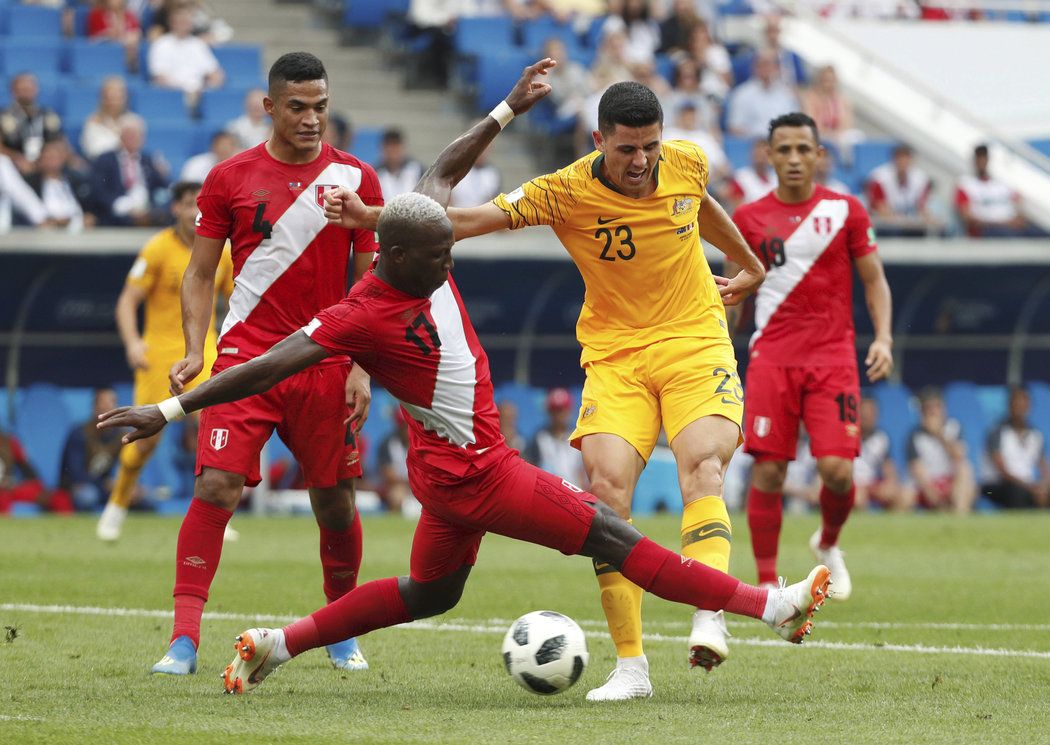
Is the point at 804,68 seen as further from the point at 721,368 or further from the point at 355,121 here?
the point at 721,368

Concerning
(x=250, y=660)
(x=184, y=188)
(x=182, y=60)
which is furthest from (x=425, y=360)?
(x=182, y=60)

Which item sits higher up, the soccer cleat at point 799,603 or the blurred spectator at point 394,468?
the soccer cleat at point 799,603

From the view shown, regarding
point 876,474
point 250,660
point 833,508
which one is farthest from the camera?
point 876,474

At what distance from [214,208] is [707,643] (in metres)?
2.90

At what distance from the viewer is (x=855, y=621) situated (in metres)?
9.74

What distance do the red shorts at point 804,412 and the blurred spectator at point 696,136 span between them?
9271 mm

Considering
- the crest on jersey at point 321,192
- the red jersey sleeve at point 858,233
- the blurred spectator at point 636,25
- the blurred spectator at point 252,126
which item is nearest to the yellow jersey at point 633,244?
the crest on jersey at point 321,192

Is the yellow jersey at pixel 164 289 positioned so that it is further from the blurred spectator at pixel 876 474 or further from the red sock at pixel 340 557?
the blurred spectator at pixel 876 474

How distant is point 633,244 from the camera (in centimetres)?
766

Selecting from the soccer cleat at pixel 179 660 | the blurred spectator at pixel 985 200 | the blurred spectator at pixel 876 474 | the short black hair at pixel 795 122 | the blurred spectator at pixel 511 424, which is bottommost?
the blurred spectator at pixel 876 474

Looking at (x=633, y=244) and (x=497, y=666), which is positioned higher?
(x=633, y=244)

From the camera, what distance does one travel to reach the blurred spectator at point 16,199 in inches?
671

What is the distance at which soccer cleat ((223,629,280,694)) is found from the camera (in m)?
6.71

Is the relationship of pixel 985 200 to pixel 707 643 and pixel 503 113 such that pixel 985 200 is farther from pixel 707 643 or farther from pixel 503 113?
pixel 707 643
